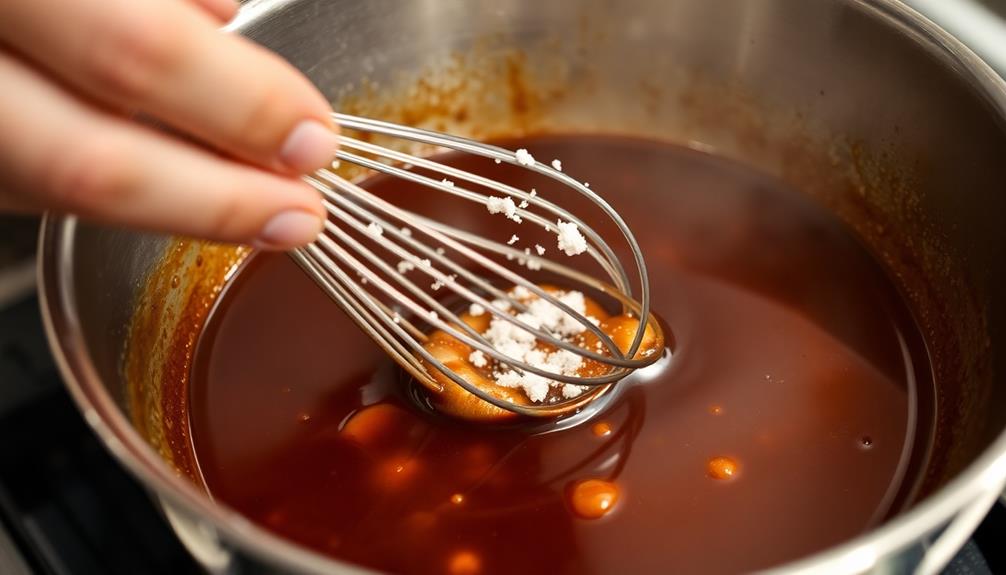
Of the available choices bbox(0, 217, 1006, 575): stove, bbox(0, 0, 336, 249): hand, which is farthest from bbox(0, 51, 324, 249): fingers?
bbox(0, 217, 1006, 575): stove

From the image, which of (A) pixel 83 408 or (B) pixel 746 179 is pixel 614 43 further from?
(A) pixel 83 408

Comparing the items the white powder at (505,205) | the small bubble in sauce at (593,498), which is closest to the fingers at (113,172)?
the white powder at (505,205)

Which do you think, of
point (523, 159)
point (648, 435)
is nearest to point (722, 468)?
point (648, 435)

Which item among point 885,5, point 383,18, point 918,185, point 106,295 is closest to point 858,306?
point 918,185

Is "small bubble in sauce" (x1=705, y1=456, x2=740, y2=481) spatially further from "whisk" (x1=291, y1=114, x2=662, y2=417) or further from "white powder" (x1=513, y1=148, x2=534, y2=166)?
"white powder" (x1=513, y1=148, x2=534, y2=166)

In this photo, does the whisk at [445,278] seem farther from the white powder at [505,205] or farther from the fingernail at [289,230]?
the fingernail at [289,230]

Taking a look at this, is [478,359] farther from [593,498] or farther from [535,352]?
[593,498]

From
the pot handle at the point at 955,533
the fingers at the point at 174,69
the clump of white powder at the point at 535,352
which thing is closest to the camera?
the fingers at the point at 174,69
